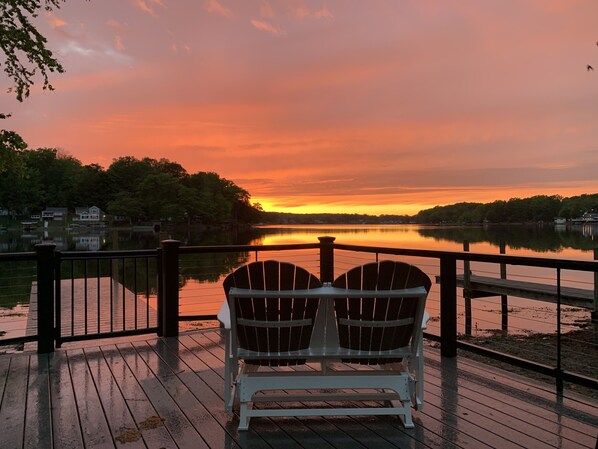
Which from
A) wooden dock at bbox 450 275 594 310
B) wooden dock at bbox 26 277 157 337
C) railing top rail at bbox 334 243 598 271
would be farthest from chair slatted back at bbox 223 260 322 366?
wooden dock at bbox 450 275 594 310

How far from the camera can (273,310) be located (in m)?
2.55

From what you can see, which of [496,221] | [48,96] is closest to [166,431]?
[48,96]

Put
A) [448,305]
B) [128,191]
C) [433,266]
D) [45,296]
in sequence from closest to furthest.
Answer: [448,305]
[45,296]
[433,266]
[128,191]

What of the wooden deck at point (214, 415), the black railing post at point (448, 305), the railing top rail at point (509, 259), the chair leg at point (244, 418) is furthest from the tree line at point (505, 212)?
the chair leg at point (244, 418)

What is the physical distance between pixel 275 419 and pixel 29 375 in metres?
2.25

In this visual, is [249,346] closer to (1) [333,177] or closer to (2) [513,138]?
(2) [513,138]

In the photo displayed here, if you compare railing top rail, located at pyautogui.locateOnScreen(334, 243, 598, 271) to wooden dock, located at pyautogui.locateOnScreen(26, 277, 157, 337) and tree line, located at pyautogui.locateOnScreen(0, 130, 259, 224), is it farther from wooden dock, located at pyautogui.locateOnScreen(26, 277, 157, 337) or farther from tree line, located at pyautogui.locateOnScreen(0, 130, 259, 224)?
tree line, located at pyautogui.locateOnScreen(0, 130, 259, 224)

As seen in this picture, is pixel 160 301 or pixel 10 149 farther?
pixel 10 149

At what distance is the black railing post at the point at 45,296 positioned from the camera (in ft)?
13.8

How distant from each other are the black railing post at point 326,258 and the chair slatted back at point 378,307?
9.97 feet

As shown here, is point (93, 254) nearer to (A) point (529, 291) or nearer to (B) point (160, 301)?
(B) point (160, 301)

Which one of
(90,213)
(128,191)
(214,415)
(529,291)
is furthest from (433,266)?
(90,213)

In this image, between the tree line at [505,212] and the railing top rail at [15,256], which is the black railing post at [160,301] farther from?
the tree line at [505,212]

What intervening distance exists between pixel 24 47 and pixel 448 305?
665 centimetres
